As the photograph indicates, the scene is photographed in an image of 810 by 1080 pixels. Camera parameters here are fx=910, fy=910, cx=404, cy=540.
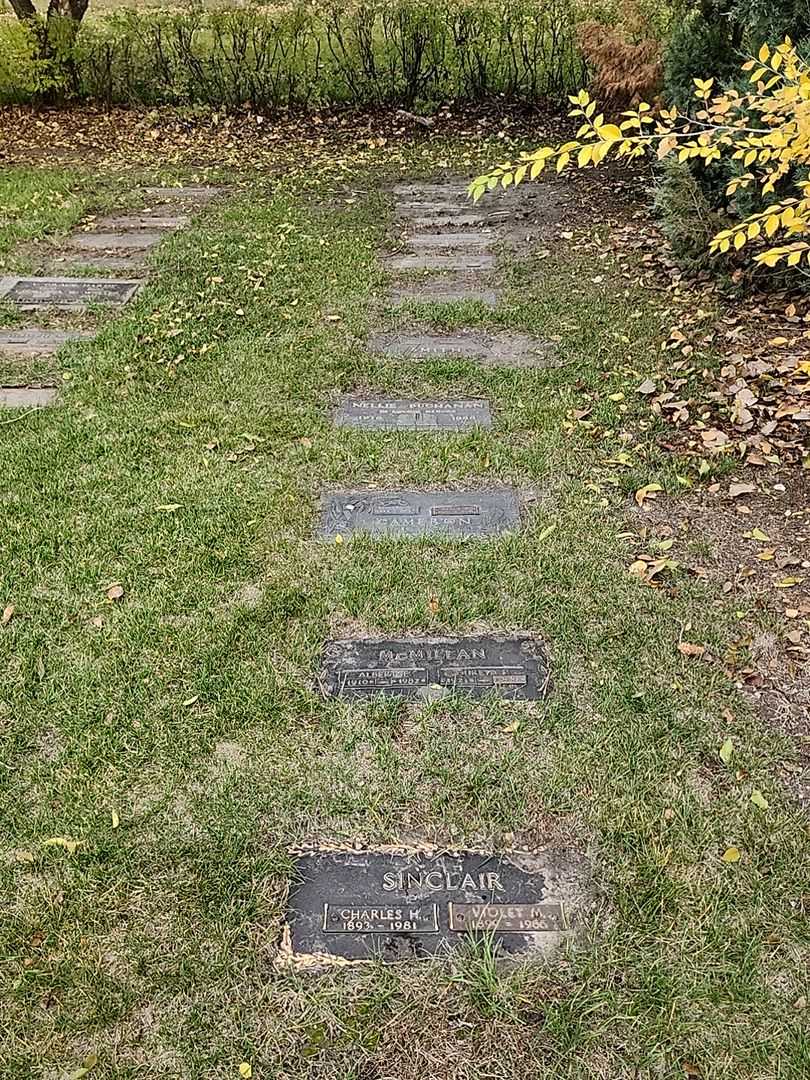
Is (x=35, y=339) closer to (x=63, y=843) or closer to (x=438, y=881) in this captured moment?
(x=63, y=843)

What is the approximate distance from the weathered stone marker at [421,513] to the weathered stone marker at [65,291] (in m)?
2.69

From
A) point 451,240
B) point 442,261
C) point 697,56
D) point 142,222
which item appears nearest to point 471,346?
point 442,261

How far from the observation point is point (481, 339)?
5102 millimetres

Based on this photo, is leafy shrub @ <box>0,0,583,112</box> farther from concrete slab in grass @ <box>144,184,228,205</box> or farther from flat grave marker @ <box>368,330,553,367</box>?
flat grave marker @ <box>368,330,553,367</box>

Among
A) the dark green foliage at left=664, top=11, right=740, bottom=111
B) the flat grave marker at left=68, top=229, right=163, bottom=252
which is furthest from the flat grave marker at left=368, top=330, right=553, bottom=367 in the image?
the flat grave marker at left=68, top=229, right=163, bottom=252

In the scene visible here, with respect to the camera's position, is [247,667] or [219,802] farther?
[247,667]

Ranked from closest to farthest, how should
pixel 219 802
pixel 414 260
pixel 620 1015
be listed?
pixel 620 1015, pixel 219 802, pixel 414 260

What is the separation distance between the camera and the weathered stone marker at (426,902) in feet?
6.98

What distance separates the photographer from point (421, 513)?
3623 mm

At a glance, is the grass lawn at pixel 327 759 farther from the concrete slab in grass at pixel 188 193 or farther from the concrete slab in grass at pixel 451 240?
the concrete slab in grass at pixel 188 193

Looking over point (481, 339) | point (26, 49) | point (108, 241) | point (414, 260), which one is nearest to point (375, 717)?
point (481, 339)

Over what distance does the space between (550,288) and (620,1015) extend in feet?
14.8

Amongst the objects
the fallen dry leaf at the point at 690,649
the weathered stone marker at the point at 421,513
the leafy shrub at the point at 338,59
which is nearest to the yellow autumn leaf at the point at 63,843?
the weathered stone marker at the point at 421,513

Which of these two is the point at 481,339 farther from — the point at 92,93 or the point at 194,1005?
the point at 92,93
